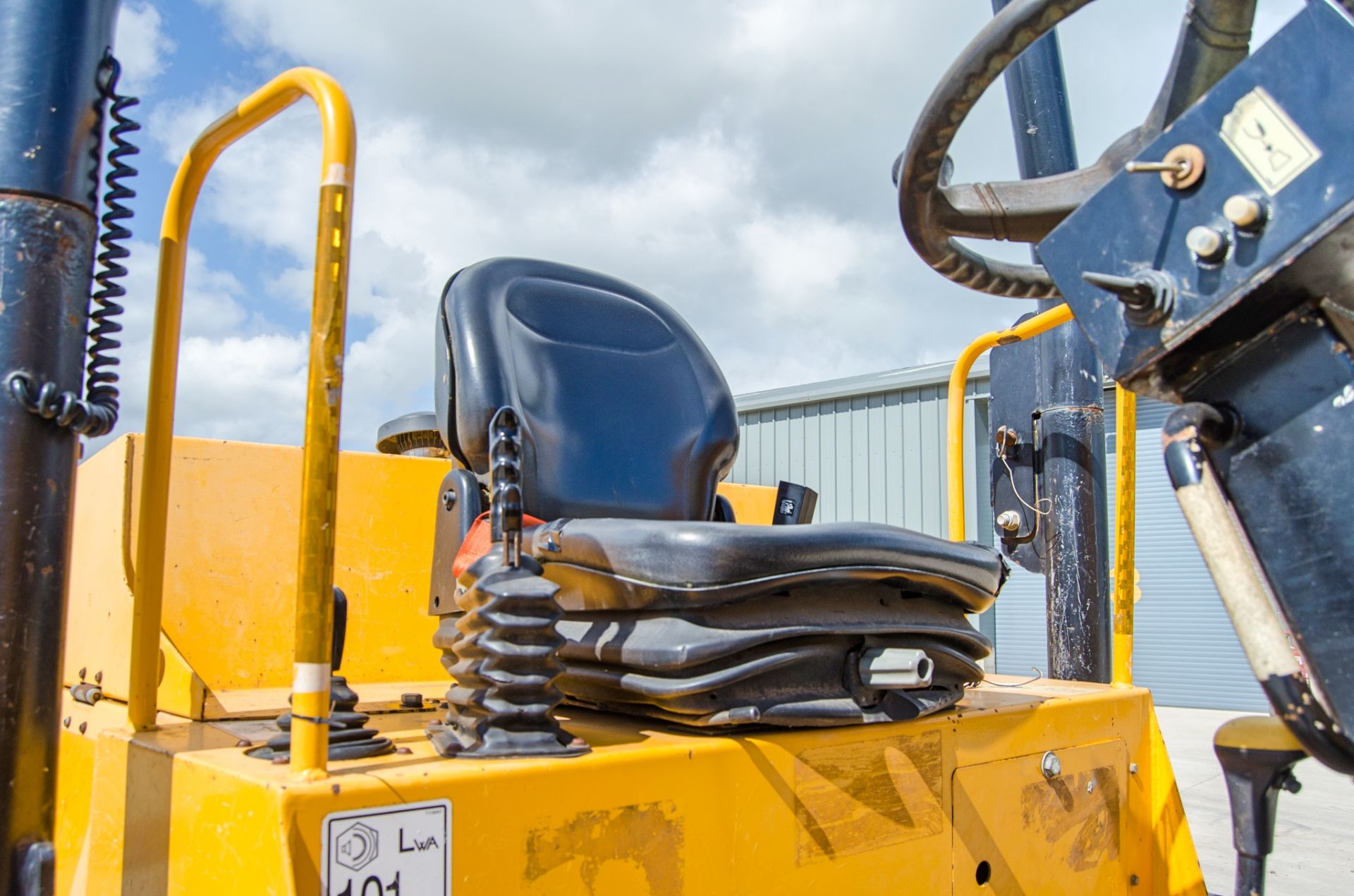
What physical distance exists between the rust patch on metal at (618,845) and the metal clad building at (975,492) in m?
8.67

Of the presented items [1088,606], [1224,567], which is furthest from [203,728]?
[1088,606]

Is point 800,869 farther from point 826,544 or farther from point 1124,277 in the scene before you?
point 1124,277

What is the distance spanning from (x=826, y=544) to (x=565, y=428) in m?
0.70

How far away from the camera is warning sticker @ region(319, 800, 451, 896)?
981mm

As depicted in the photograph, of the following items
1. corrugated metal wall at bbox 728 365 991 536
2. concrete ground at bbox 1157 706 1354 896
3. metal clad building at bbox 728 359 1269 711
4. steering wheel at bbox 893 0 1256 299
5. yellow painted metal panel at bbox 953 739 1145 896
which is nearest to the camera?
steering wheel at bbox 893 0 1256 299

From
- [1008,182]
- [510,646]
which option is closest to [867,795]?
[510,646]

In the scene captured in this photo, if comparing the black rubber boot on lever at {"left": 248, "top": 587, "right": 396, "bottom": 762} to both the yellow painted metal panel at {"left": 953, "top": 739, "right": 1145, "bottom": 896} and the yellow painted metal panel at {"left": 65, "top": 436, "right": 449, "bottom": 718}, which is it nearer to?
the yellow painted metal panel at {"left": 65, "top": 436, "right": 449, "bottom": 718}

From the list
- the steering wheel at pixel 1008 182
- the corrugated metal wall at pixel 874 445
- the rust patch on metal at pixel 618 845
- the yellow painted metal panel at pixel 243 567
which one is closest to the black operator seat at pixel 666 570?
the rust patch on metal at pixel 618 845

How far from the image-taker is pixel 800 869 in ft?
Answer: 4.28

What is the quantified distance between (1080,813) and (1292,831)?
3871mm

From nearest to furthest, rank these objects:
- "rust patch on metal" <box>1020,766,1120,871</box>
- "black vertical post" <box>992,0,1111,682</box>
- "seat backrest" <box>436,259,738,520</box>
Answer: "rust patch on metal" <box>1020,766,1120,871</box>, "seat backrest" <box>436,259,738,520</box>, "black vertical post" <box>992,0,1111,682</box>

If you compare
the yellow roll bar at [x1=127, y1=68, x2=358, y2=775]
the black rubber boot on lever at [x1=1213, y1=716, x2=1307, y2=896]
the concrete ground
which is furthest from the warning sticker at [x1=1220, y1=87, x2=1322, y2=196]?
the concrete ground

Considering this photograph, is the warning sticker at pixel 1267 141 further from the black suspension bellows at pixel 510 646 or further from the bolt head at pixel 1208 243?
the black suspension bellows at pixel 510 646

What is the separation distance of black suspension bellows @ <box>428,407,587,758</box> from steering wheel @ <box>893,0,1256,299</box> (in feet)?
1.79
